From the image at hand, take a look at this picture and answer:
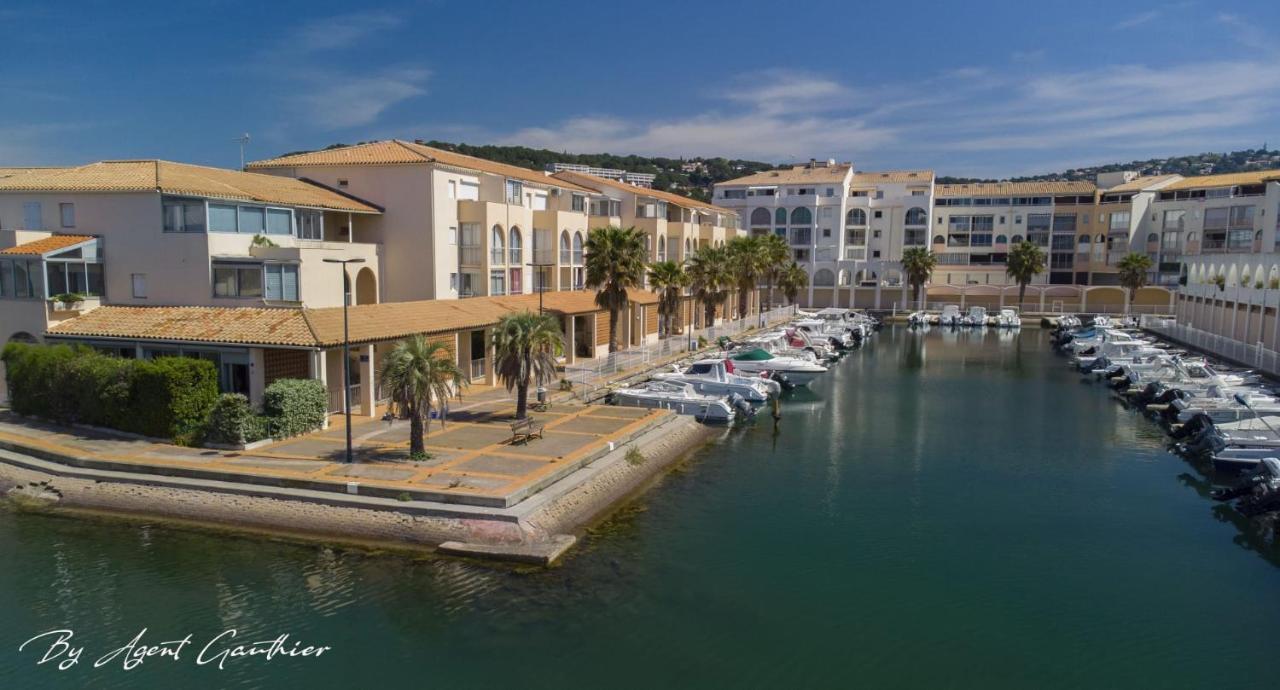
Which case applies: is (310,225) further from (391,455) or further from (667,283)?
(667,283)

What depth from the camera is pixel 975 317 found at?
325 ft

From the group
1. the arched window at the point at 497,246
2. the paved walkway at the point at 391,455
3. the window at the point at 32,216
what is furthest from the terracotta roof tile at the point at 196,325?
the arched window at the point at 497,246

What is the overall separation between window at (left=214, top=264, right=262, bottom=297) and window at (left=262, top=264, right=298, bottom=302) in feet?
2.77

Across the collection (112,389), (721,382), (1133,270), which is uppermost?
(1133,270)

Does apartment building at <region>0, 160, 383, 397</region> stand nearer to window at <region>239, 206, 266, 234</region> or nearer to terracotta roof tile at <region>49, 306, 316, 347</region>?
window at <region>239, 206, 266, 234</region>

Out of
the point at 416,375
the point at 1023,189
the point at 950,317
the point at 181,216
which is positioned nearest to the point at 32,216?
the point at 181,216

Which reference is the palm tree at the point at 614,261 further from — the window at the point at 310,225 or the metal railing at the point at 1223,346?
the metal railing at the point at 1223,346

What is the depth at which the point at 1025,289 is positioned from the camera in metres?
106

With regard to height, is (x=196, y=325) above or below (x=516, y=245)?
below

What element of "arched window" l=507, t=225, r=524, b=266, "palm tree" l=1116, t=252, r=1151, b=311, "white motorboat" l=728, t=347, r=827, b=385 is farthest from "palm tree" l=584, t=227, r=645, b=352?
"palm tree" l=1116, t=252, r=1151, b=311

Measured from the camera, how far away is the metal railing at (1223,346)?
5159 cm

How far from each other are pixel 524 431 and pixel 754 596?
42.7 feet

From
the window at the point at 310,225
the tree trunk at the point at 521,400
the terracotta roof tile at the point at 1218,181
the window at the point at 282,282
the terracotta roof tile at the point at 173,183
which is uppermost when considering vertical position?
the terracotta roof tile at the point at 1218,181

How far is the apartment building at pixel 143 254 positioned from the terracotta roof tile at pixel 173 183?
0.34 ft
